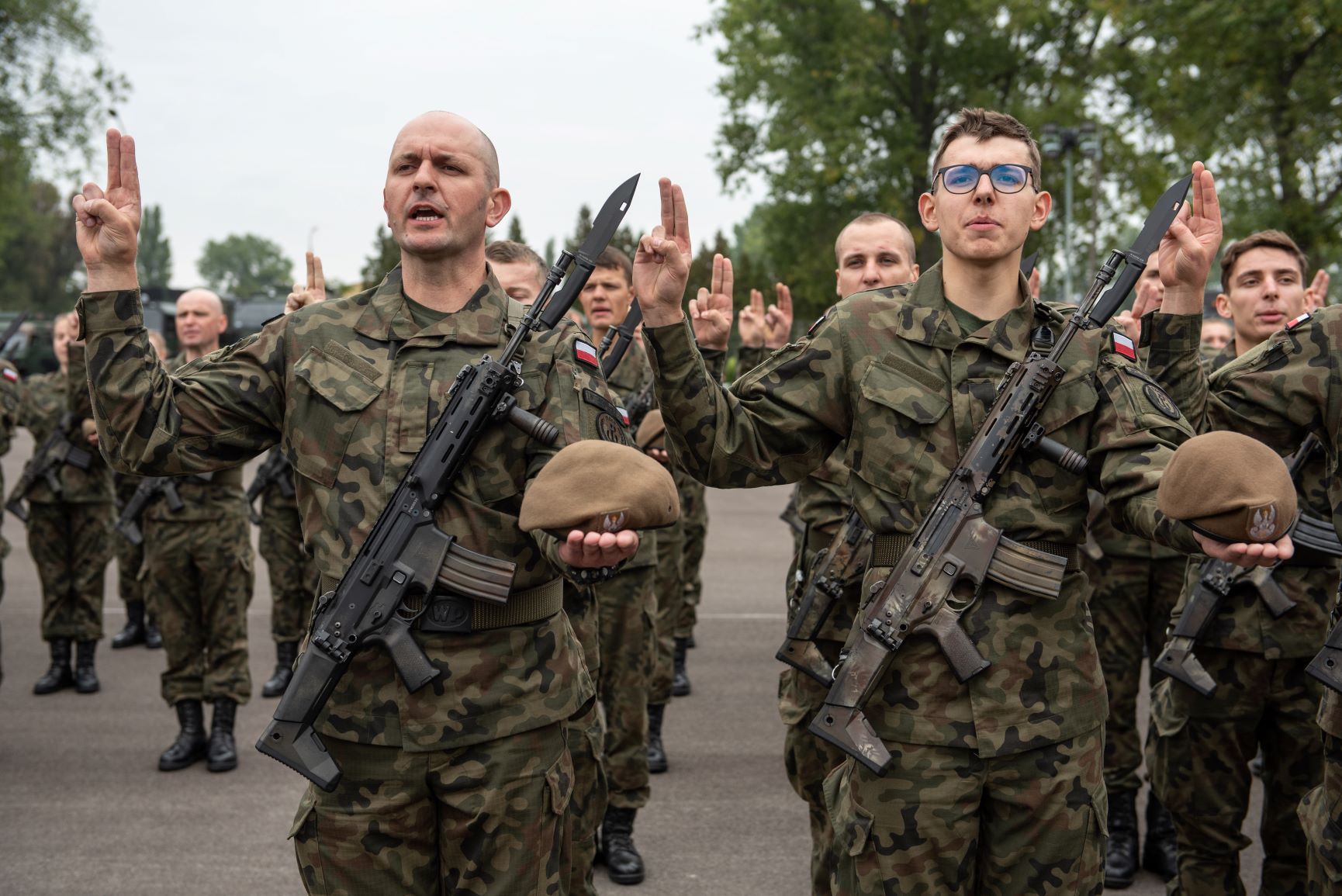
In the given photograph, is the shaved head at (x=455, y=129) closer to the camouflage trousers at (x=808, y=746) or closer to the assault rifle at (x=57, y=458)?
the camouflage trousers at (x=808, y=746)

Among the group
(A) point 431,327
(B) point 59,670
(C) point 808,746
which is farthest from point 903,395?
(B) point 59,670

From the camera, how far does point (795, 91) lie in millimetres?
29766

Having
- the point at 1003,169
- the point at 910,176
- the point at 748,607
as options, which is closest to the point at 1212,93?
the point at 910,176

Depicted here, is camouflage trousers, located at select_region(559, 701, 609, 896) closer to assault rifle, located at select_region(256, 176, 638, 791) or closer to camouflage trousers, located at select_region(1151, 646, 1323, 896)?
assault rifle, located at select_region(256, 176, 638, 791)

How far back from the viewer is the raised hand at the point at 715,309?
11.0ft

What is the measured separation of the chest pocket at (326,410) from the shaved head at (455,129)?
537 mm

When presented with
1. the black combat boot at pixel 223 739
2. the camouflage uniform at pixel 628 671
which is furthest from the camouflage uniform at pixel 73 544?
the camouflage uniform at pixel 628 671

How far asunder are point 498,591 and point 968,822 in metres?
1.15

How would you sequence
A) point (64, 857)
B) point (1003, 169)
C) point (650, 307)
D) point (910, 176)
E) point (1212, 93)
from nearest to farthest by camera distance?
point (650, 307)
point (1003, 169)
point (64, 857)
point (1212, 93)
point (910, 176)

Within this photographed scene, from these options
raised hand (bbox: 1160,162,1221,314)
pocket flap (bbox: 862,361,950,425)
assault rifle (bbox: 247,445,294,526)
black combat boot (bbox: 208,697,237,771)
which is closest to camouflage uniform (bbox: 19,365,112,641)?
assault rifle (bbox: 247,445,294,526)

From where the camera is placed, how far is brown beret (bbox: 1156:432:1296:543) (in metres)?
2.48

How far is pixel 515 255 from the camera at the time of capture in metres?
5.23

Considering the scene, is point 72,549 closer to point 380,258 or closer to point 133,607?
point 133,607

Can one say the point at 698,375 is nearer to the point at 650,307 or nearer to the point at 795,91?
the point at 650,307
